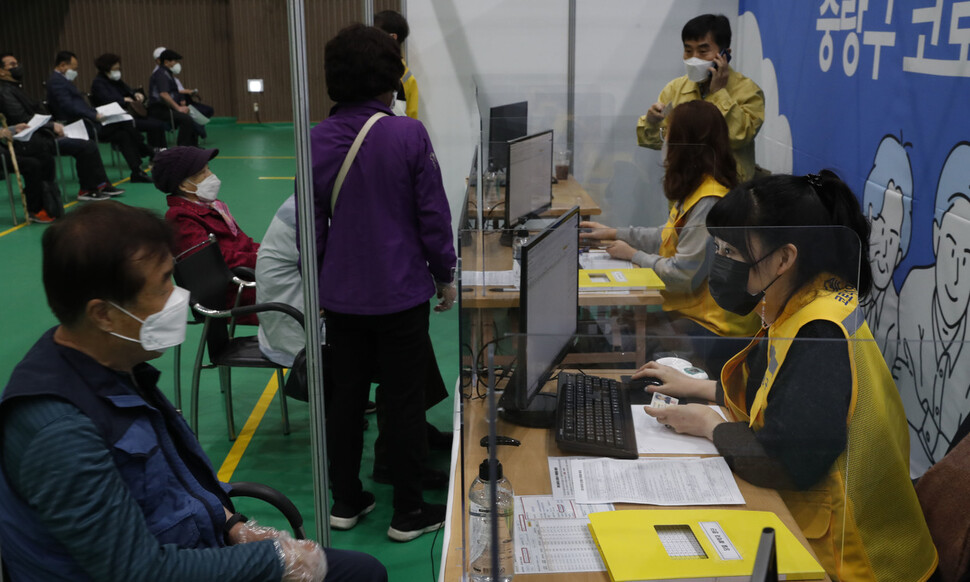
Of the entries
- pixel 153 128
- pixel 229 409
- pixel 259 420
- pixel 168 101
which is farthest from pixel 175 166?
pixel 168 101

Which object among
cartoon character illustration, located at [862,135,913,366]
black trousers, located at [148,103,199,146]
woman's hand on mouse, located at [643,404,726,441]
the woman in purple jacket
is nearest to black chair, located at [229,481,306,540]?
the woman in purple jacket

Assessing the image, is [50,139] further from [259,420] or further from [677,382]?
[677,382]

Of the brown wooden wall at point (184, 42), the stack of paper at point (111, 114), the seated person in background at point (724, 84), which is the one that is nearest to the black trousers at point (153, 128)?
the stack of paper at point (111, 114)

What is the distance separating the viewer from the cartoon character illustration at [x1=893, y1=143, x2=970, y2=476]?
280 centimetres

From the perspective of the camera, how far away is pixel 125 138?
914 cm

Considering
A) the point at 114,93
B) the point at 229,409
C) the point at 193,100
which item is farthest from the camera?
the point at 193,100

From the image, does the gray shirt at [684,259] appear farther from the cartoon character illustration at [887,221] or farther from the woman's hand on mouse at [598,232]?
the cartoon character illustration at [887,221]

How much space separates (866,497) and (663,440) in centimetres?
40

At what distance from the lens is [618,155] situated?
18.4 feet

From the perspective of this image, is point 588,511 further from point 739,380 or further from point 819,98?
point 819,98

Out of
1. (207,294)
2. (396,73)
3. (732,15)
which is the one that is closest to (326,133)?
(396,73)

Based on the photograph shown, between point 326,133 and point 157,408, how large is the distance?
3.79 ft

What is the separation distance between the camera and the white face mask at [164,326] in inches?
59.8

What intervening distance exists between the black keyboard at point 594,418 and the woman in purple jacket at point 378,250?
0.89 metres
